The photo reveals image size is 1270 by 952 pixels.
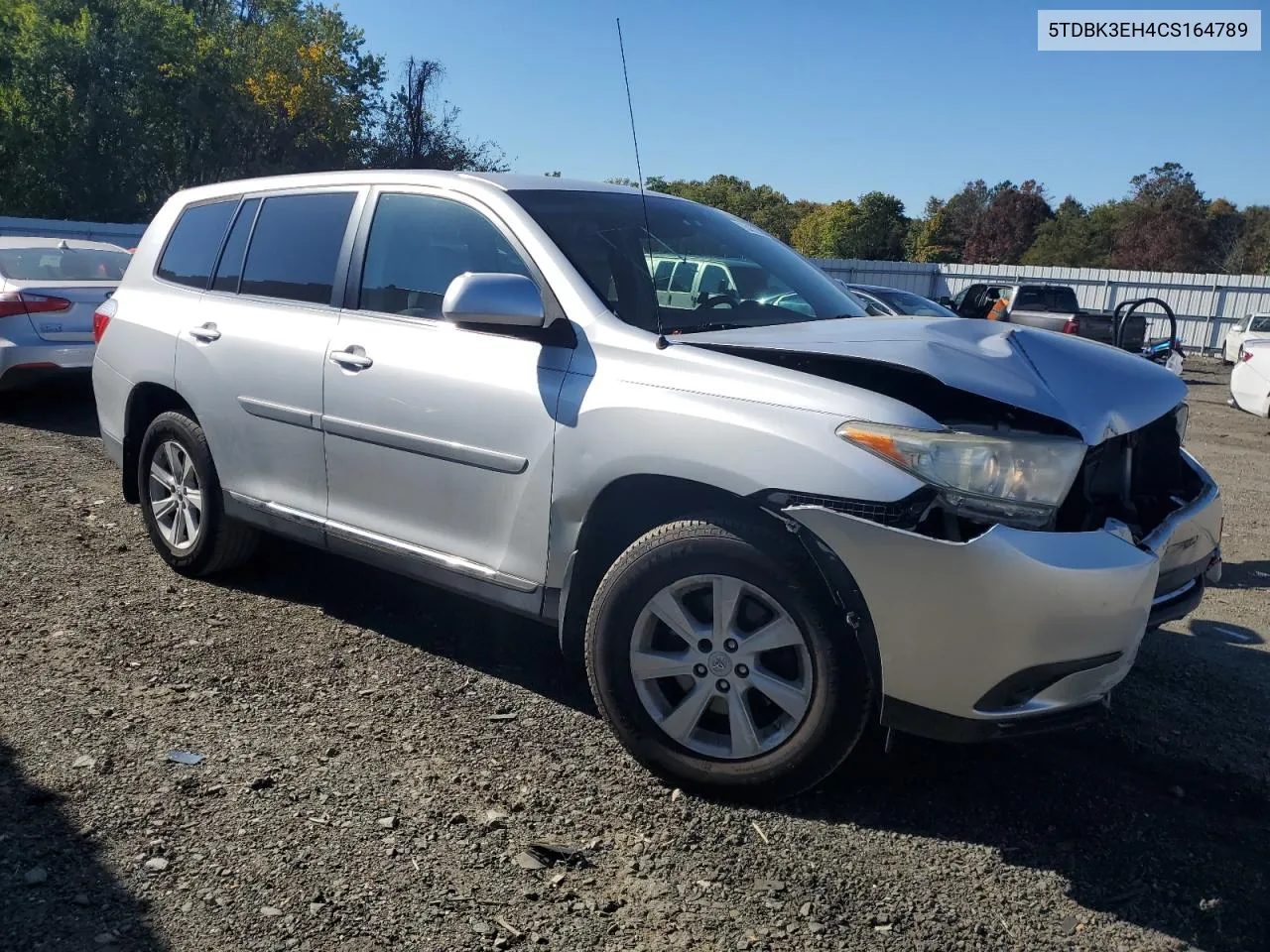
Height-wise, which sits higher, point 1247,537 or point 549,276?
point 549,276

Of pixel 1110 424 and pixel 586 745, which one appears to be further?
pixel 586 745

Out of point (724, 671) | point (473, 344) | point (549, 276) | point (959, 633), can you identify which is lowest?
point (724, 671)

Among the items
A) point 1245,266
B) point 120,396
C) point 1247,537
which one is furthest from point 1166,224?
point 120,396

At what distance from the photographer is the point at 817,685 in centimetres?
284

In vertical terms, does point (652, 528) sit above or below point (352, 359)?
below

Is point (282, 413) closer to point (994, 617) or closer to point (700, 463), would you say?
point (700, 463)

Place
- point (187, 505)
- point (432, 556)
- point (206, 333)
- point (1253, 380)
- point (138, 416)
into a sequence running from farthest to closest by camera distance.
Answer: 1. point (1253, 380)
2. point (138, 416)
3. point (187, 505)
4. point (206, 333)
5. point (432, 556)

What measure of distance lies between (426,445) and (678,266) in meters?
1.14

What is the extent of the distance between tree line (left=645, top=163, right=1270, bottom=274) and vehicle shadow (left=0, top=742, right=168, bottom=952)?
46.9m

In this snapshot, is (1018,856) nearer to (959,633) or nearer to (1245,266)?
(959,633)

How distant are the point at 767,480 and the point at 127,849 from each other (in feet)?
6.41

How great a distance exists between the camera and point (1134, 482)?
3.60m

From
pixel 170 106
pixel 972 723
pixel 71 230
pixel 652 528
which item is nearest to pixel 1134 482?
pixel 972 723

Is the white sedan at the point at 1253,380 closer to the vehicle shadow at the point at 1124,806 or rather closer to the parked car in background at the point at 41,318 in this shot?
the vehicle shadow at the point at 1124,806
